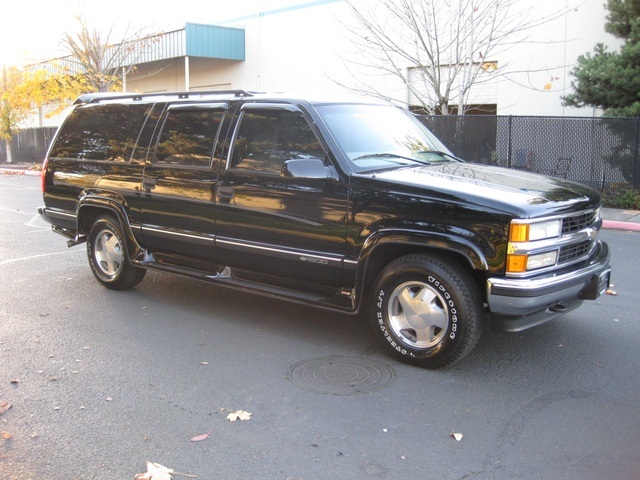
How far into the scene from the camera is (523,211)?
4297 mm

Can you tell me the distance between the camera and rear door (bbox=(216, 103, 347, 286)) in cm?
509

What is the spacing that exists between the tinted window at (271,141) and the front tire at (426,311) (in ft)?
3.95

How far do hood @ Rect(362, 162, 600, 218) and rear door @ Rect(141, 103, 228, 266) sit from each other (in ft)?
5.48

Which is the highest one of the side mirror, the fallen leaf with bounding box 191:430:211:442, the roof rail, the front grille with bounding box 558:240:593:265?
the roof rail

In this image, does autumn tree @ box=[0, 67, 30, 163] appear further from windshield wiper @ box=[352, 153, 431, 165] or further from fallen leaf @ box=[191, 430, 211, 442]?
fallen leaf @ box=[191, 430, 211, 442]

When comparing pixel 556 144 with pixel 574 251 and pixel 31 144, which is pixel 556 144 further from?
pixel 31 144

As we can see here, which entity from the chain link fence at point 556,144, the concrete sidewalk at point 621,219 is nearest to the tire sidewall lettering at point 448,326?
the concrete sidewalk at point 621,219

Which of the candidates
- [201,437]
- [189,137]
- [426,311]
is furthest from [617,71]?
[201,437]

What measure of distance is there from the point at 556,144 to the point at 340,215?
37.7ft

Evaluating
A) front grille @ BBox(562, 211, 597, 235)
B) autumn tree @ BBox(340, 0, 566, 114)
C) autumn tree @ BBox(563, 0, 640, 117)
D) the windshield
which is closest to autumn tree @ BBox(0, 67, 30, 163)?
autumn tree @ BBox(340, 0, 566, 114)

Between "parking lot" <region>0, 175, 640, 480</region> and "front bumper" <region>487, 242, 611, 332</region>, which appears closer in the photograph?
"parking lot" <region>0, 175, 640, 480</region>

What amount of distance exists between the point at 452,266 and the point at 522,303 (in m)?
0.55

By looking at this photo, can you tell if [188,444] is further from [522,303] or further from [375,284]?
[522,303]

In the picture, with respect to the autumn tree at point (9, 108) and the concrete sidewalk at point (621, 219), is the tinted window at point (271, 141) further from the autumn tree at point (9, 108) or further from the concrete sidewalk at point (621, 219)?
the autumn tree at point (9, 108)
